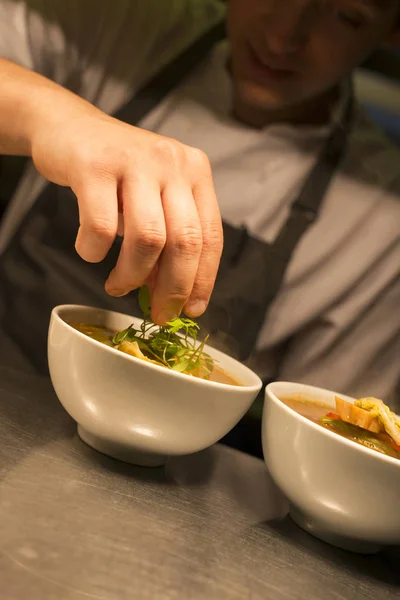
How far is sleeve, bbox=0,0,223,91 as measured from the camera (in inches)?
55.1

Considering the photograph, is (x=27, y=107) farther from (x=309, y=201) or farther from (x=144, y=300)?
(x=309, y=201)

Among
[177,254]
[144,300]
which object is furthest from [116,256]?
[177,254]

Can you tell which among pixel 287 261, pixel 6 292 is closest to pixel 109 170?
pixel 287 261

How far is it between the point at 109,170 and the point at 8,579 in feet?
1.51

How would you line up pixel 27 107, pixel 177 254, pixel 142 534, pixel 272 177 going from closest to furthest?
pixel 142 534 < pixel 177 254 < pixel 27 107 < pixel 272 177

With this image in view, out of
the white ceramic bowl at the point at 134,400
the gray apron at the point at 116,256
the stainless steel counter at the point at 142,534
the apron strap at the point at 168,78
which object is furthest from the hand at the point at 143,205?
the apron strap at the point at 168,78

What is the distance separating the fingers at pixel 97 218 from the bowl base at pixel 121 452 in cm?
23

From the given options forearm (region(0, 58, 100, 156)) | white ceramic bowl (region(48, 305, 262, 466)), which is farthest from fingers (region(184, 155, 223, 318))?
forearm (region(0, 58, 100, 156))

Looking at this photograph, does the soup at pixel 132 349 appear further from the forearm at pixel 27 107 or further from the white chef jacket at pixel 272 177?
the white chef jacket at pixel 272 177

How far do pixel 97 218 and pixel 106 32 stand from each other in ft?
3.01

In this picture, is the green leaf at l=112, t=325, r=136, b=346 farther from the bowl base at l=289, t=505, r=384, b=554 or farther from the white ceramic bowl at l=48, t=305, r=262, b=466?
the bowl base at l=289, t=505, r=384, b=554

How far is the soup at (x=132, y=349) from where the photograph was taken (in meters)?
0.75

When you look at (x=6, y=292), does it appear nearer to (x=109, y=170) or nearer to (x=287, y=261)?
(x=287, y=261)

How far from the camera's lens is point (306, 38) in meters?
1.32
